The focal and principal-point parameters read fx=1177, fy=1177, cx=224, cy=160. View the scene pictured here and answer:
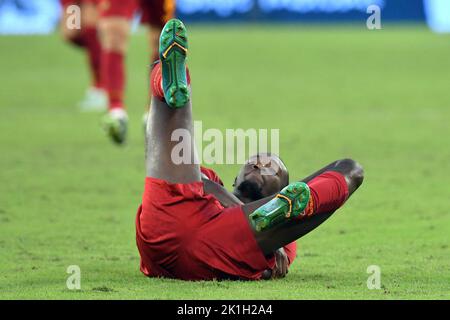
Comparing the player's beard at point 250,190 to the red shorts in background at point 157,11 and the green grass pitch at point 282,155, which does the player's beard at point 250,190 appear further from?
the red shorts in background at point 157,11

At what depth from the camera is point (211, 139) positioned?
1141 centimetres

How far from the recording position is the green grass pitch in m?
5.36

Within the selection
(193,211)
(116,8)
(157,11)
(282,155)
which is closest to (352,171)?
(193,211)

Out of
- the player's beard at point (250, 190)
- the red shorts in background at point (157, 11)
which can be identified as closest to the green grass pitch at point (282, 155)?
the player's beard at point (250, 190)

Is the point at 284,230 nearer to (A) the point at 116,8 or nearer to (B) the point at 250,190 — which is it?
(B) the point at 250,190

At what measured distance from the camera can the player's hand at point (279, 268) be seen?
5.27 metres

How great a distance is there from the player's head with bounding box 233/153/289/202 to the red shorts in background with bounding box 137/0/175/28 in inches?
220

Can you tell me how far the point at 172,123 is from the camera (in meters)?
5.19

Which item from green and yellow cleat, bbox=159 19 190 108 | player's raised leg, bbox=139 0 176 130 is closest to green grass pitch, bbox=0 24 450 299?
green and yellow cleat, bbox=159 19 190 108

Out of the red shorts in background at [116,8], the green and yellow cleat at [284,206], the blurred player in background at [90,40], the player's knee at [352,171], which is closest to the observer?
the green and yellow cleat at [284,206]

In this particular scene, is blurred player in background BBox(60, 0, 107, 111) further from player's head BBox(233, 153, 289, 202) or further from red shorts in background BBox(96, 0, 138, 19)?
player's head BBox(233, 153, 289, 202)

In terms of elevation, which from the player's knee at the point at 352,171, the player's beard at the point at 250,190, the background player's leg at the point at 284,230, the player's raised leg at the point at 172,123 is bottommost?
the background player's leg at the point at 284,230

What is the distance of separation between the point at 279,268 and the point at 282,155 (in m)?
5.04

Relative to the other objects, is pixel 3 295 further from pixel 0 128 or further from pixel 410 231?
pixel 0 128
